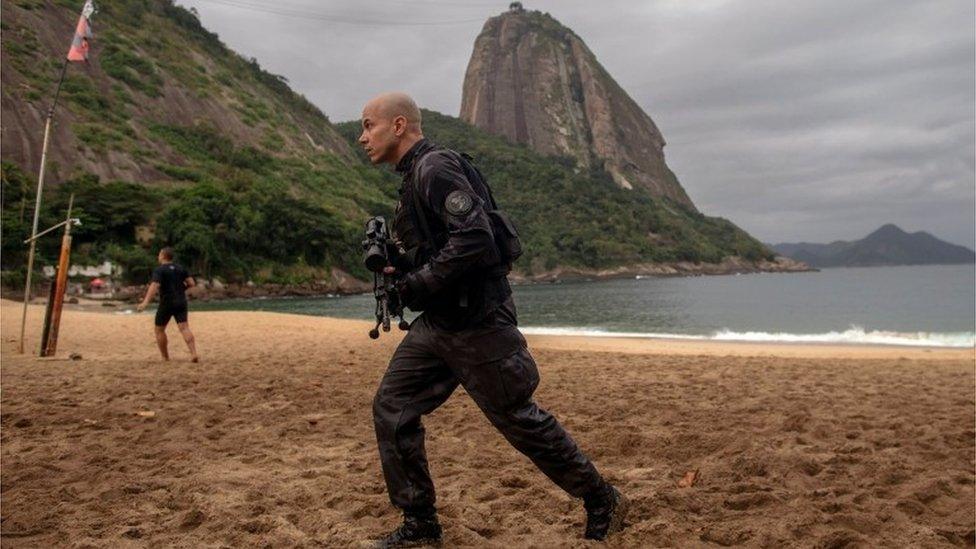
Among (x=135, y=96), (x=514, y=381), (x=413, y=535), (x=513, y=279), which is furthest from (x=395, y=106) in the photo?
(x=513, y=279)

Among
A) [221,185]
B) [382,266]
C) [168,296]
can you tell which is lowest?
[168,296]

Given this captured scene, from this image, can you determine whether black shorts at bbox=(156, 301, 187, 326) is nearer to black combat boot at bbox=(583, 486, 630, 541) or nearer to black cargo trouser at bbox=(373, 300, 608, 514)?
black cargo trouser at bbox=(373, 300, 608, 514)

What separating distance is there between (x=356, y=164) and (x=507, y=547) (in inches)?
4759

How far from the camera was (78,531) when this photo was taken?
3.07m

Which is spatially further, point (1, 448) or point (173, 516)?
point (1, 448)

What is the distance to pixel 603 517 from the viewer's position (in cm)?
299

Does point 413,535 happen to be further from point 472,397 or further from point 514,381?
point 514,381

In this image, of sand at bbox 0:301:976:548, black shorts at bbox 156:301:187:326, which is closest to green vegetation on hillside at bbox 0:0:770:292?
black shorts at bbox 156:301:187:326

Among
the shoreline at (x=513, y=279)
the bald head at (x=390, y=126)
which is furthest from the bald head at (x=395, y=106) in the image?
the shoreline at (x=513, y=279)

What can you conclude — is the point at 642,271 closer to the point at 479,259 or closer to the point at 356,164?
the point at 356,164

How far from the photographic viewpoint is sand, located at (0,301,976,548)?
312cm

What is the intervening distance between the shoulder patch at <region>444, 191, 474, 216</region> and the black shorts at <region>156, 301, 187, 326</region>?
8.43 m

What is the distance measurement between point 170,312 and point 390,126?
8.18 meters

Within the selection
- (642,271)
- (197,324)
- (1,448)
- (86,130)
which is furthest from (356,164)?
(1,448)
